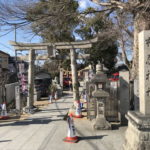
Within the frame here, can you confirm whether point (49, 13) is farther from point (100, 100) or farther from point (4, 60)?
point (4, 60)

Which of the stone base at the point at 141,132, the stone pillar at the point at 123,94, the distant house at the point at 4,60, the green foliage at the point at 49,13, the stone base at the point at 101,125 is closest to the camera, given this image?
the stone base at the point at 141,132

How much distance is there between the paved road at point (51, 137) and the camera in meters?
6.56

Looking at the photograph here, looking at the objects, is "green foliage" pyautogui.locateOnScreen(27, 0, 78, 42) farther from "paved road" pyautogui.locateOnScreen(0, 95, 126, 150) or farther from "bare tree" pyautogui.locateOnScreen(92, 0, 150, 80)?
"paved road" pyautogui.locateOnScreen(0, 95, 126, 150)

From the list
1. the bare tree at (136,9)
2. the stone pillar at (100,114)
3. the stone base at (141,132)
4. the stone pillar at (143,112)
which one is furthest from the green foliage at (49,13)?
the stone base at (141,132)

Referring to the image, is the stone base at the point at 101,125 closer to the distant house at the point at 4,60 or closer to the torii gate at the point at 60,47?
the torii gate at the point at 60,47

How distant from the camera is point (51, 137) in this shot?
757 centimetres

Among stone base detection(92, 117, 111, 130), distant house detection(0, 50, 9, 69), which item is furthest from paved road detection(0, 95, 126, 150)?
distant house detection(0, 50, 9, 69)

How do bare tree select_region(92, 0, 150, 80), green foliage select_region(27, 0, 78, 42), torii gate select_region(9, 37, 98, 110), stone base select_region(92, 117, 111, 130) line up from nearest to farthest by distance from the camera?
stone base select_region(92, 117, 111, 130) → bare tree select_region(92, 0, 150, 80) → green foliage select_region(27, 0, 78, 42) → torii gate select_region(9, 37, 98, 110)

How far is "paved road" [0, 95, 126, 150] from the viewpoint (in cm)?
656

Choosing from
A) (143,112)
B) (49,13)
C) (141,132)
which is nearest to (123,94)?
(143,112)

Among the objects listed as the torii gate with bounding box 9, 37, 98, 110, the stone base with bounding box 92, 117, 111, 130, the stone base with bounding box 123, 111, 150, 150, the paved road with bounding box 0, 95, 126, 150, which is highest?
the torii gate with bounding box 9, 37, 98, 110

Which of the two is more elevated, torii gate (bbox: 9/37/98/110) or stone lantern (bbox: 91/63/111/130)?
torii gate (bbox: 9/37/98/110)

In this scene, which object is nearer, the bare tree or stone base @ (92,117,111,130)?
stone base @ (92,117,111,130)

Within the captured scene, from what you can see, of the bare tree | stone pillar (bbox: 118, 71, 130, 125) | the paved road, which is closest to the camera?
the paved road
